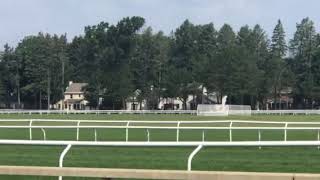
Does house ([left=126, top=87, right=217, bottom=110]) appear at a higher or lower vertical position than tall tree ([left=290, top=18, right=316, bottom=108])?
lower

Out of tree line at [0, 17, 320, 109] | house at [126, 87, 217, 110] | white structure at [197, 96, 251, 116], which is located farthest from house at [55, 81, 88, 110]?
white structure at [197, 96, 251, 116]

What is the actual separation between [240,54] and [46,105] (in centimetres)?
4032

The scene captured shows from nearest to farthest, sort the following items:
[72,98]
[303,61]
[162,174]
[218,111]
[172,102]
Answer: [162,174] → [218,111] → [172,102] → [303,61] → [72,98]

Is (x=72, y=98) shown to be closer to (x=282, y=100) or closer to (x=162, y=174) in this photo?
(x=282, y=100)

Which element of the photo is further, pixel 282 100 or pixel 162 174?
pixel 282 100

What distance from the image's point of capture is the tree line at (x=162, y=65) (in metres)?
104

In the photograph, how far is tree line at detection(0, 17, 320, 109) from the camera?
104 metres

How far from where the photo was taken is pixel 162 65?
122562 mm

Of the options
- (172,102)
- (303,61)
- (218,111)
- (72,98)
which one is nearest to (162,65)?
(172,102)

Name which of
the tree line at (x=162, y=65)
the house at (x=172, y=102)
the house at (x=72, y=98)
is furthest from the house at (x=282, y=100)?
the house at (x=72, y=98)

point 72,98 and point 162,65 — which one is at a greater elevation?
point 162,65

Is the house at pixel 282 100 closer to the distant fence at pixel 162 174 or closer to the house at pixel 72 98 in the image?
the house at pixel 72 98

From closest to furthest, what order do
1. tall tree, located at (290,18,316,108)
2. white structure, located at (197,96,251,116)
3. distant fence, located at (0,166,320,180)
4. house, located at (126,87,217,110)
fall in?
distant fence, located at (0,166,320,180)
white structure, located at (197,96,251,116)
house, located at (126,87,217,110)
tall tree, located at (290,18,316,108)

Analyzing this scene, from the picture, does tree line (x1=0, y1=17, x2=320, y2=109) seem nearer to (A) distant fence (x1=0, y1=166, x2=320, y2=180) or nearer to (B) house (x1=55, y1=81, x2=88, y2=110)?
(B) house (x1=55, y1=81, x2=88, y2=110)
